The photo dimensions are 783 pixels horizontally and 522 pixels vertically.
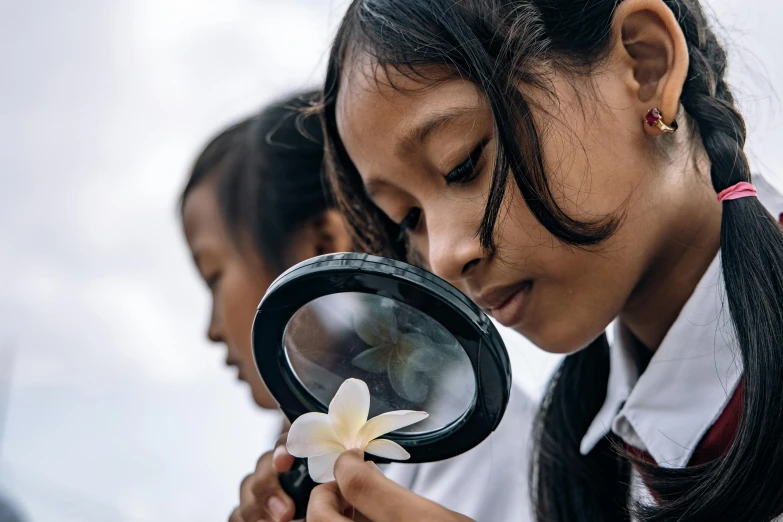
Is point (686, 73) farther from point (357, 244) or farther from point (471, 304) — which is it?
point (357, 244)

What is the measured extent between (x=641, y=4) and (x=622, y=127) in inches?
7.6

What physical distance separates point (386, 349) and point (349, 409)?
121 millimetres

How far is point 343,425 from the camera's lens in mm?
933

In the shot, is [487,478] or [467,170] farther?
[487,478]

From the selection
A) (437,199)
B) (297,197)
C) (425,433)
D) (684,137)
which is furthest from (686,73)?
(297,197)

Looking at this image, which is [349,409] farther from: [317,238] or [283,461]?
[317,238]

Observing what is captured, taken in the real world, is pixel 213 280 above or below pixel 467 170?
below

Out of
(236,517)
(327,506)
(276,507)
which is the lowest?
(236,517)

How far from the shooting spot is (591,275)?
1.17 m

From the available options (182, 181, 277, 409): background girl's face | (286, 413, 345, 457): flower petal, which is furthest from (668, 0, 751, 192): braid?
(182, 181, 277, 409): background girl's face

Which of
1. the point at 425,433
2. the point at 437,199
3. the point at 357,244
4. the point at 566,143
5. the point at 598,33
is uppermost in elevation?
the point at 598,33

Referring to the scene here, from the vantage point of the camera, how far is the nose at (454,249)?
112 cm

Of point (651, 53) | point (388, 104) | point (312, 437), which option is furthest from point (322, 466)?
point (651, 53)

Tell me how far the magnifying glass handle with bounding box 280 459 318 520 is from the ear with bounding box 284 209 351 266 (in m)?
0.83
